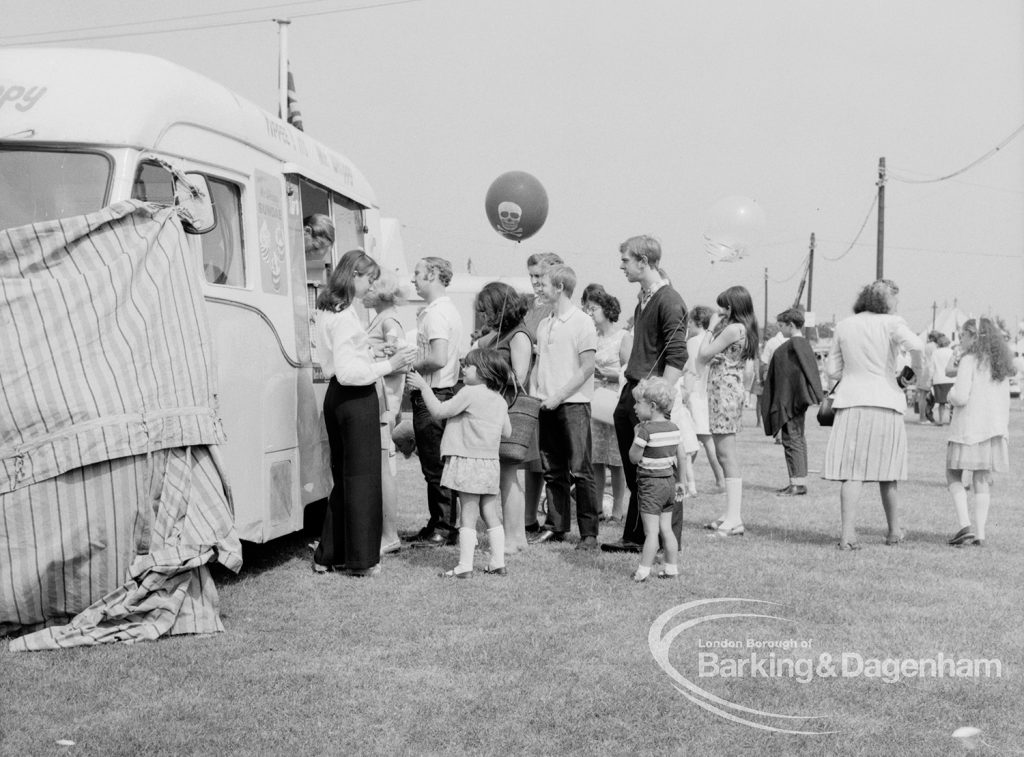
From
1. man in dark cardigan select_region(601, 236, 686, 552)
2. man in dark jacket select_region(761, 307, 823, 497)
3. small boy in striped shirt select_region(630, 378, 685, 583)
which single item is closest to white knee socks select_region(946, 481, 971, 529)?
man in dark cardigan select_region(601, 236, 686, 552)

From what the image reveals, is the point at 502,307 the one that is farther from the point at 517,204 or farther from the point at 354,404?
the point at 517,204

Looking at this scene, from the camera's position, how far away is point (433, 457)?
25.6ft

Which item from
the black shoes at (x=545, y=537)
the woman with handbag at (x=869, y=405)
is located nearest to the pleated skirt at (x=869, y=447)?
the woman with handbag at (x=869, y=405)

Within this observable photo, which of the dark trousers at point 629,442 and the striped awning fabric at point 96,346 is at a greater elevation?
the striped awning fabric at point 96,346

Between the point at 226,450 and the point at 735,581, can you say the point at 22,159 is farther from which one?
the point at 735,581

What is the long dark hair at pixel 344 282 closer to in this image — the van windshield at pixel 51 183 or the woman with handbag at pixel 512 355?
the woman with handbag at pixel 512 355

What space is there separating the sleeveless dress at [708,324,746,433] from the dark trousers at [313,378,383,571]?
3255 millimetres

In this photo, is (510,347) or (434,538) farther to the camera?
(434,538)

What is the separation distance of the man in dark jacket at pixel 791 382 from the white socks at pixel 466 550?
528cm

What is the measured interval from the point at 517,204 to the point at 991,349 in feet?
17.6

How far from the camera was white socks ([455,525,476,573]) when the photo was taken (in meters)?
6.65

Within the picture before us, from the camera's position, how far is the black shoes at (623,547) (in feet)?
24.5

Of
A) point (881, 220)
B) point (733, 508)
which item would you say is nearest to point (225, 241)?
point (733, 508)

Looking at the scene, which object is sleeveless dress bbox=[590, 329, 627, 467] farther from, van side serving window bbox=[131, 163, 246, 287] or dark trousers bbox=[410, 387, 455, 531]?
van side serving window bbox=[131, 163, 246, 287]
